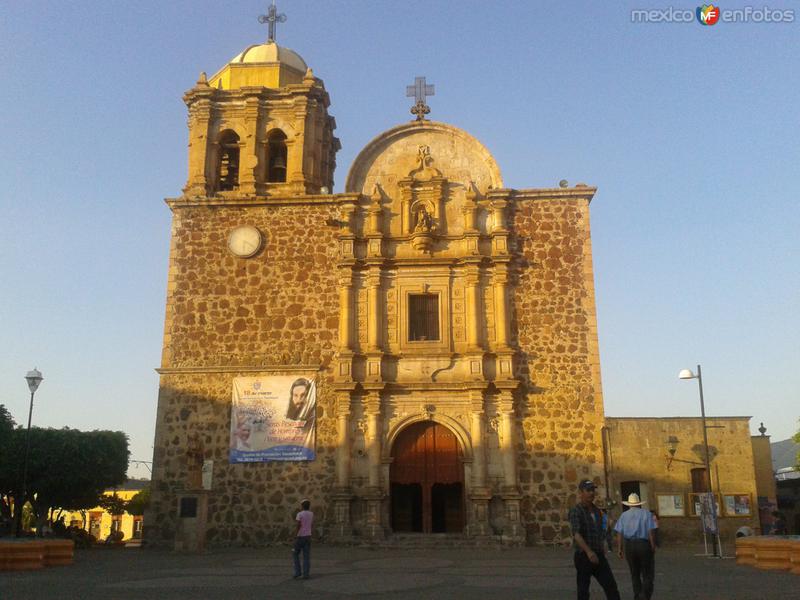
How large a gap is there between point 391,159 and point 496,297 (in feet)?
16.1

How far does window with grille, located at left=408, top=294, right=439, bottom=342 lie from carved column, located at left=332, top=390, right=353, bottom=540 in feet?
7.86

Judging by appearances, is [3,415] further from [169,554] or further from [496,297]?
[496,297]

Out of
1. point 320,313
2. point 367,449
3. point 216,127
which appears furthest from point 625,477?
point 216,127

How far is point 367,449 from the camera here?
1862cm

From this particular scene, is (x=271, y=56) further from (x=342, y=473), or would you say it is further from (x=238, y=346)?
(x=342, y=473)

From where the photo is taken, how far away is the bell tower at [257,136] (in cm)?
2122

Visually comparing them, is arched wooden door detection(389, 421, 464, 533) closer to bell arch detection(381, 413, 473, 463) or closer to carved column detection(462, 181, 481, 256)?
bell arch detection(381, 413, 473, 463)

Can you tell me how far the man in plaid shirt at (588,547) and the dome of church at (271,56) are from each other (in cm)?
1885

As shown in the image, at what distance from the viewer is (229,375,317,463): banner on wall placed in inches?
744

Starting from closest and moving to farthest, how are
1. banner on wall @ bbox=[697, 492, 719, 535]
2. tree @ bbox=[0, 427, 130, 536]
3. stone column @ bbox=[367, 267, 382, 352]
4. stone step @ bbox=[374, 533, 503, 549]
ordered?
banner on wall @ bbox=[697, 492, 719, 535], stone step @ bbox=[374, 533, 503, 549], stone column @ bbox=[367, 267, 382, 352], tree @ bbox=[0, 427, 130, 536]

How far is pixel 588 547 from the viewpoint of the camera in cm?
705

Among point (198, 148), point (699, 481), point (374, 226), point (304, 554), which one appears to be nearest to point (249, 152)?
point (198, 148)

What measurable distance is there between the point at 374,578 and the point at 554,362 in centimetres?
931

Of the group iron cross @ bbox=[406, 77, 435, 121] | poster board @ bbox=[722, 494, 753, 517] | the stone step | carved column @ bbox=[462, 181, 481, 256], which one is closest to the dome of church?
iron cross @ bbox=[406, 77, 435, 121]
